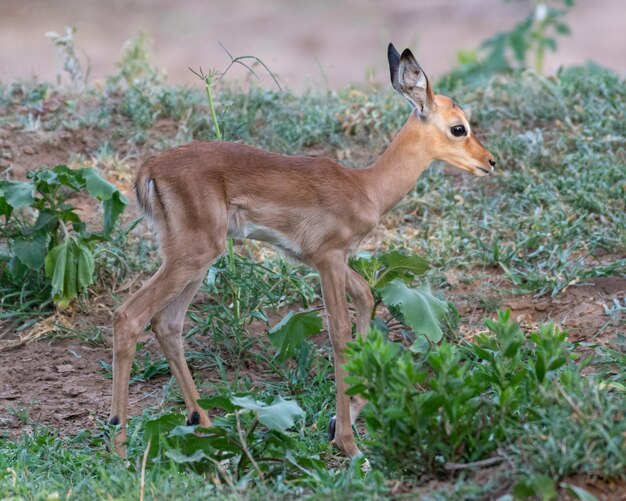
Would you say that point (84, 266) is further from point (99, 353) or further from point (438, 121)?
point (438, 121)

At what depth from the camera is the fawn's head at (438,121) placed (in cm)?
599

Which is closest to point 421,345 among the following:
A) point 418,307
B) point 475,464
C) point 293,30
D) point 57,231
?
point 418,307

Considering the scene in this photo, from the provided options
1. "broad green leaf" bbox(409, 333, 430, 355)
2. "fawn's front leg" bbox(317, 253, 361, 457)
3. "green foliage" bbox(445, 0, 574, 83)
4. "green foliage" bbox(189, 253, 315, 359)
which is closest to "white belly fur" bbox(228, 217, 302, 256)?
"fawn's front leg" bbox(317, 253, 361, 457)

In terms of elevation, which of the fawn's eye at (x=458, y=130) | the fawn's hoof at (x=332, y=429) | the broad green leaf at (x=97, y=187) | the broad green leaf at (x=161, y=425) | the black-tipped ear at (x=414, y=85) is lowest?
the fawn's hoof at (x=332, y=429)

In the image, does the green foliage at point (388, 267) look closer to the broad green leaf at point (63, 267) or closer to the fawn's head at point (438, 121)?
the fawn's head at point (438, 121)

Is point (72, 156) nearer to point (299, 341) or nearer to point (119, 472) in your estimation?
point (299, 341)

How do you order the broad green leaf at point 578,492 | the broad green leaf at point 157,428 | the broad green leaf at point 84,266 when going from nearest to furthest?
the broad green leaf at point 578,492
the broad green leaf at point 157,428
the broad green leaf at point 84,266

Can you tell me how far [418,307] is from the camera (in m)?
5.45

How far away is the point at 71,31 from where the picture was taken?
9031 millimetres

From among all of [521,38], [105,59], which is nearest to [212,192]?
[521,38]

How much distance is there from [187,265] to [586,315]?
8.49ft

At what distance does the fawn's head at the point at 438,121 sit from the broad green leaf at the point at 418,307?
100 cm

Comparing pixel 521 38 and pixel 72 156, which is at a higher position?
pixel 521 38

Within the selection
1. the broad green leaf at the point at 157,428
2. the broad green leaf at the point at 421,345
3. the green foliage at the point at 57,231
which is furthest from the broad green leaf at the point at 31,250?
the broad green leaf at the point at 421,345
